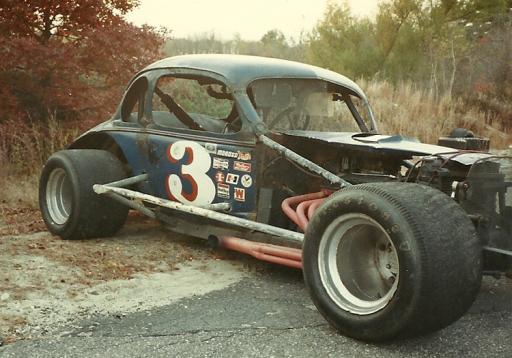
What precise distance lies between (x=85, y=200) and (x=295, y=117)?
191cm

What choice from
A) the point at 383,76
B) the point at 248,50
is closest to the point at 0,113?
the point at 383,76

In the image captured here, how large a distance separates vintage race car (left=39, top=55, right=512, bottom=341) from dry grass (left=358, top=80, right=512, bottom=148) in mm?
6308

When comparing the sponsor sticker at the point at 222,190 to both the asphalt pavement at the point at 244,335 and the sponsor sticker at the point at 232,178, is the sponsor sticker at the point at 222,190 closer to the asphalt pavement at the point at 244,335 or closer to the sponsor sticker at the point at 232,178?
the sponsor sticker at the point at 232,178

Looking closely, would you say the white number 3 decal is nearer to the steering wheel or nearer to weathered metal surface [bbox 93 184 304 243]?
weathered metal surface [bbox 93 184 304 243]

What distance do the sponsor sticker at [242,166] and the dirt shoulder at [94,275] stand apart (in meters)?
0.72

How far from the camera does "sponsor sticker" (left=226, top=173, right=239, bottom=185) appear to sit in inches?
193

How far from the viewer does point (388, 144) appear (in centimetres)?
445

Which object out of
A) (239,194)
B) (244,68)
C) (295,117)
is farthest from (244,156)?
(244,68)

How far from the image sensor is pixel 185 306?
395 centimetres

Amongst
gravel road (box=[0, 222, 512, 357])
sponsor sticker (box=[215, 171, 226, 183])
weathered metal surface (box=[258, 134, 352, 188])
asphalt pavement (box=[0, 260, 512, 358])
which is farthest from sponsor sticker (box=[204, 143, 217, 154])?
asphalt pavement (box=[0, 260, 512, 358])

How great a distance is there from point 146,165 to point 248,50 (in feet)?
72.3

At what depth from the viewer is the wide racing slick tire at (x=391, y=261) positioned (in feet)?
10.3

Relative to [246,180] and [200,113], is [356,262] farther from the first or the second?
[200,113]

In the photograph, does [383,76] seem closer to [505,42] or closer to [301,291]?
[505,42]
